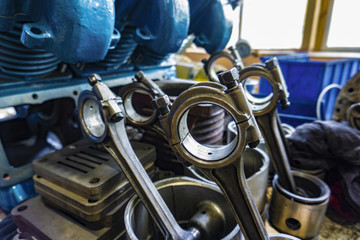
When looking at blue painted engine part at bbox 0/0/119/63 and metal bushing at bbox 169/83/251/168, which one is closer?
metal bushing at bbox 169/83/251/168

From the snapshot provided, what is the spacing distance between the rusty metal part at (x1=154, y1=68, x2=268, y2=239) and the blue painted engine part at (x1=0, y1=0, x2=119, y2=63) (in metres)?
0.28

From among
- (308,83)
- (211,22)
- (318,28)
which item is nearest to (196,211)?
(211,22)

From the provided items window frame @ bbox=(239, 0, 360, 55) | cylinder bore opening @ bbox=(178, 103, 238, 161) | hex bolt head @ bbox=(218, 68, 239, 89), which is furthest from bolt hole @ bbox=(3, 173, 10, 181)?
window frame @ bbox=(239, 0, 360, 55)

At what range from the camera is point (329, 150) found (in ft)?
3.07

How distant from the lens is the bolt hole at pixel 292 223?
0.75 m

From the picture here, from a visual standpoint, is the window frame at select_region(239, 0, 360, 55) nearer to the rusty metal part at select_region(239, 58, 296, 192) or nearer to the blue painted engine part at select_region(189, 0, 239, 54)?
the blue painted engine part at select_region(189, 0, 239, 54)

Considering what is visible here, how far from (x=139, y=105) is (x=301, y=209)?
64cm

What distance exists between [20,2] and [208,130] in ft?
2.16

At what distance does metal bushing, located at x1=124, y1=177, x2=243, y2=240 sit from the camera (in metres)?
0.56

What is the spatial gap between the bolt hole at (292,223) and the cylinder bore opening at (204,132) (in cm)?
34

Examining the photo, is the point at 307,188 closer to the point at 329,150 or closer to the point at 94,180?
the point at 329,150

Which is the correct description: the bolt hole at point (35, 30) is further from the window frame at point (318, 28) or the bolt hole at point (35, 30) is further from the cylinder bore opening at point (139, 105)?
the window frame at point (318, 28)

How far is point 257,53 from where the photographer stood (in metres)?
2.81

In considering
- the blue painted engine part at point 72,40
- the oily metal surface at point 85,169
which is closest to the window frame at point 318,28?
the blue painted engine part at point 72,40
